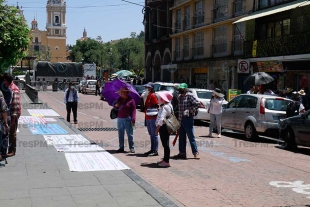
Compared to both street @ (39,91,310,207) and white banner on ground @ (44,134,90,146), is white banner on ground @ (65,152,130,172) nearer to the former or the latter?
street @ (39,91,310,207)

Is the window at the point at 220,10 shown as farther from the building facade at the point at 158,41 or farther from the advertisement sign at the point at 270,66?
the building facade at the point at 158,41

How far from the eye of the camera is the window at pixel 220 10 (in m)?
33.4

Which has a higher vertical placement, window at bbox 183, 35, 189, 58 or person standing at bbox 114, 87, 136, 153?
window at bbox 183, 35, 189, 58

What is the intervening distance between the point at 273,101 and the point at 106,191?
9.01m

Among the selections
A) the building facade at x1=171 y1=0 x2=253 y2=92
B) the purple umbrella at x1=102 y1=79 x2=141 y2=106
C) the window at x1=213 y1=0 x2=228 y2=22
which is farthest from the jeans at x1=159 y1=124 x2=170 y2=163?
the window at x1=213 y1=0 x2=228 y2=22

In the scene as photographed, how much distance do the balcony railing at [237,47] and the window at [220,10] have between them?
2434mm

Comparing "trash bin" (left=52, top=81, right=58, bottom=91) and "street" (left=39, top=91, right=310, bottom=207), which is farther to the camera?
"trash bin" (left=52, top=81, right=58, bottom=91)

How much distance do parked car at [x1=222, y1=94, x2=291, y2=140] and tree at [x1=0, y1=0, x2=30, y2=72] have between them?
24.5 feet

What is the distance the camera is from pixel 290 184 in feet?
27.0

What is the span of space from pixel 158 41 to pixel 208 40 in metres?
12.6

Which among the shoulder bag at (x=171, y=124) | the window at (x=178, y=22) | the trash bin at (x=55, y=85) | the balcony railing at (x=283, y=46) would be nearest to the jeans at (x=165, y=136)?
the shoulder bag at (x=171, y=124)

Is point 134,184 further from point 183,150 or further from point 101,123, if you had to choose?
point 101,123

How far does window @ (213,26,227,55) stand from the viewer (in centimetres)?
3387

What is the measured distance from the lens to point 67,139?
1327 cm
